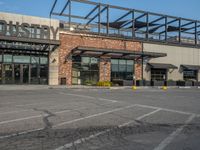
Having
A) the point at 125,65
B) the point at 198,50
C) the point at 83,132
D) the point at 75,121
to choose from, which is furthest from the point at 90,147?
the point at 198,50

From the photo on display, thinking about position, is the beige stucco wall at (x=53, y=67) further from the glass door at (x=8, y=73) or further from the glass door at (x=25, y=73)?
the glass door at (x=8, y=73)

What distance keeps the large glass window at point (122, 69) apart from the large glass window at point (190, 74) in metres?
10.3

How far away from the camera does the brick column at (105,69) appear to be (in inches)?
1356

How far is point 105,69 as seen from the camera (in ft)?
114

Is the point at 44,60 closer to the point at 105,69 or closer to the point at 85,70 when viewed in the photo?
the point at 85,70

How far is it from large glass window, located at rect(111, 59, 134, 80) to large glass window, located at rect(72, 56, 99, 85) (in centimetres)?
257

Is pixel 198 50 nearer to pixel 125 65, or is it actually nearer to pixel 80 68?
pixel 125 65

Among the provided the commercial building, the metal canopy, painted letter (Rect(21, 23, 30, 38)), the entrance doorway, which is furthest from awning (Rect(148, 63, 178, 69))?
painted letter (Rect(21, 23, 30, 38))

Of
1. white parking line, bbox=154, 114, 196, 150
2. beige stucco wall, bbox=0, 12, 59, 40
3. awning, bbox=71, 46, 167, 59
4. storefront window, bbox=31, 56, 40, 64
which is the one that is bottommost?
white parking line, bbox=154, 114, 196, 150

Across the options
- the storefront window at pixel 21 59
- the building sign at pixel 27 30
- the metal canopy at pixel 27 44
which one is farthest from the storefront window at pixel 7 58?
the building sign at pixel 27 30

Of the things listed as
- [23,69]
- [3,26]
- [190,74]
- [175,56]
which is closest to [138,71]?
[175,56]

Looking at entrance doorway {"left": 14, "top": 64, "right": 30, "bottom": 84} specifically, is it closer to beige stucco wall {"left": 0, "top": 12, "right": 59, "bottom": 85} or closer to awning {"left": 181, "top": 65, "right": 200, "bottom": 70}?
beige stucco wall {"left": 0, "top": 12, "right": 59, "bottom": 85}

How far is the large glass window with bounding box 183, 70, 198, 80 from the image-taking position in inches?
1649

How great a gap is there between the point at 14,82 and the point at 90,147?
25885mm
